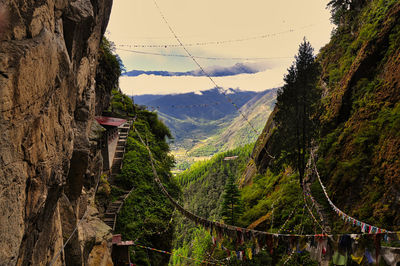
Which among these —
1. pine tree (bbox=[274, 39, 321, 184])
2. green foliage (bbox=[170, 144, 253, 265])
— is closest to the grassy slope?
pine tree (bbox=[274, 39, 321, 184])

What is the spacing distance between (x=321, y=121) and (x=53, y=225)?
1838 centimetres

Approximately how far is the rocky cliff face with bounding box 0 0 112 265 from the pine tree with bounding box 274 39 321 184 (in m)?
13.7

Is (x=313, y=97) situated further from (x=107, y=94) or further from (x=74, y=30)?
(x=107, y=94)

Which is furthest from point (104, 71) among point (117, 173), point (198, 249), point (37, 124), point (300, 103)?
point (198, 249)

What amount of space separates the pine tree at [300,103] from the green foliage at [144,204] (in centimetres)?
1042

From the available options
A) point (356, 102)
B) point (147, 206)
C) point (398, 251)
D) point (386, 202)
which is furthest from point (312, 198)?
point (147, 206)

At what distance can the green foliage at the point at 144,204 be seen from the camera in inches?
655

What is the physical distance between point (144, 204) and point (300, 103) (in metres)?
13.5

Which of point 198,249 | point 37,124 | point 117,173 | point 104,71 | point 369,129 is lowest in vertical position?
point 198,249

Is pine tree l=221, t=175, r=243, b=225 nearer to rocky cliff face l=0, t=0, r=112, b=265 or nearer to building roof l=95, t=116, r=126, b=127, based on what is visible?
building roof l=95, t=116, r=126, b=127

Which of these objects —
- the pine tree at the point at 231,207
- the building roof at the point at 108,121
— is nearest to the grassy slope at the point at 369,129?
the pine tree at the point at 231,207

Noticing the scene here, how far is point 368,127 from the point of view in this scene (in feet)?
43.1

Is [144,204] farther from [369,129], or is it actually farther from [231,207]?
[369,129]

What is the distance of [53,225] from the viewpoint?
271 inches
